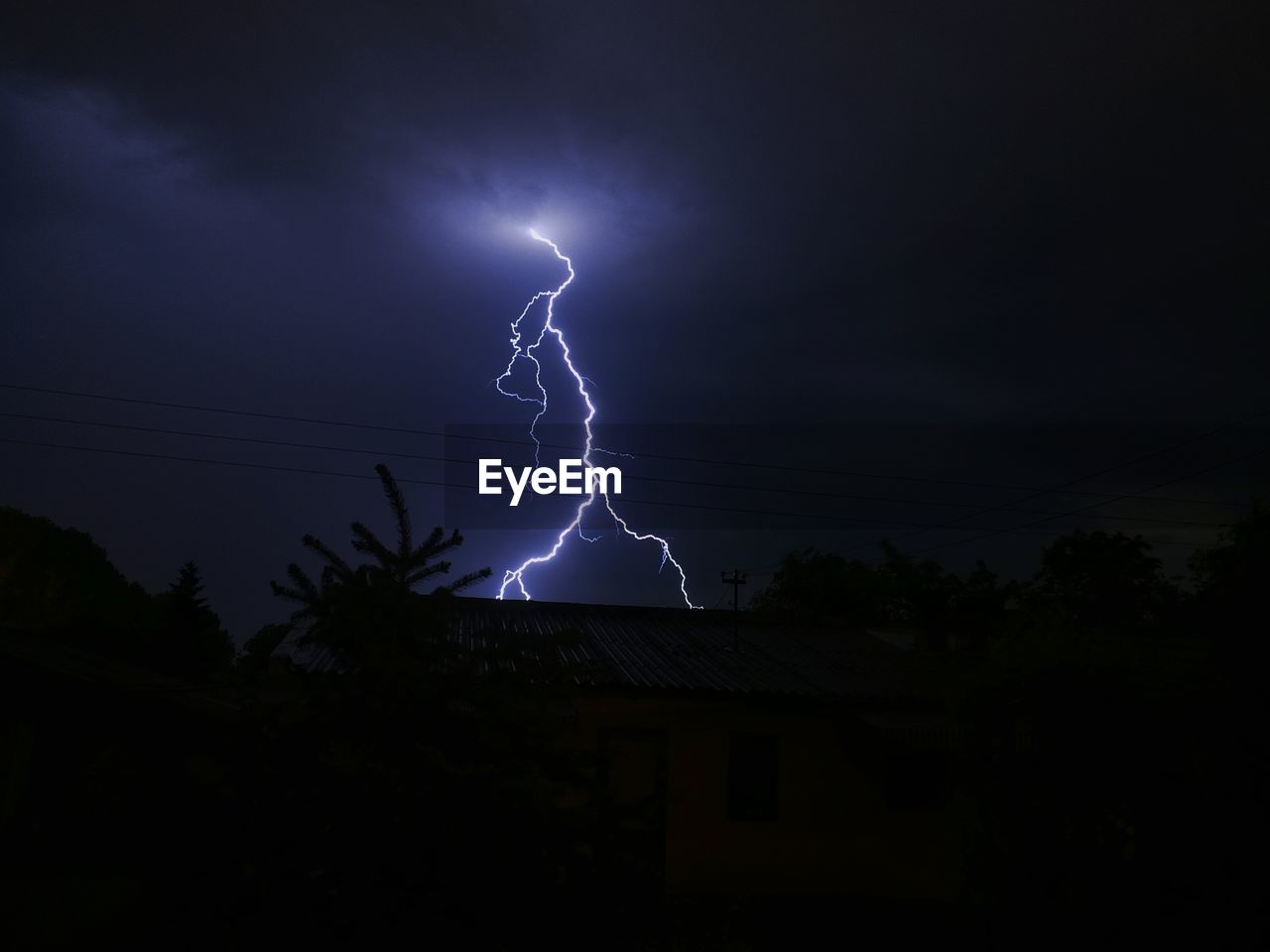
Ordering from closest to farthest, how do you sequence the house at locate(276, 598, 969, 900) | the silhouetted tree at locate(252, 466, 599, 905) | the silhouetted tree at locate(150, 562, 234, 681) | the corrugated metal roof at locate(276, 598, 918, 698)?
the silhouetted tree at locate(252, 466, 599, 905) < the house at locate(276, 598, 969, 900) < the corrugated metal roof at locate(276, 598, 918, 698) < the silhouetted tree at locate(150, 562, 234, 681)

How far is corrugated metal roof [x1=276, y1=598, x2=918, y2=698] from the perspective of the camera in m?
10.5

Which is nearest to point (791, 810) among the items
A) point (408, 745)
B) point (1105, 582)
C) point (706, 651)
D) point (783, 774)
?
point (783, 774)

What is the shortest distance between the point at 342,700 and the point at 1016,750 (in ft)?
18.3

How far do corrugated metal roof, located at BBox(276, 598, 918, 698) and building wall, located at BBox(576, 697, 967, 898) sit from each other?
15.8 inches

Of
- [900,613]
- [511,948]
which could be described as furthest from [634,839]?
[900,613]

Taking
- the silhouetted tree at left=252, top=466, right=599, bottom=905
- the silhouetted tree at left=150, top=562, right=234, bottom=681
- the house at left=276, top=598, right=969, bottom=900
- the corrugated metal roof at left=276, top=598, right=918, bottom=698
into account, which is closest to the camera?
the silhouetted tree at left=252, top=466, right=599, bottom=905

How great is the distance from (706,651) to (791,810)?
97.3 inches

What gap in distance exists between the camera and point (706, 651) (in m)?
12.3

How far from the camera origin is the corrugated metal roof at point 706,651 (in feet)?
34.6

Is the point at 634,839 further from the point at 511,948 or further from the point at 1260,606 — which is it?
the point at 1260,606

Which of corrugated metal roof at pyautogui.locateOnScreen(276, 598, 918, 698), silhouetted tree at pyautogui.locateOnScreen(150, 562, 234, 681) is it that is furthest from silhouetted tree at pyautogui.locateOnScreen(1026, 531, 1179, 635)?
silhouetted tree at pyautogui.locateOnScreen(150, 562, 234, 681)

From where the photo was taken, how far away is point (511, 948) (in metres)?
2.80

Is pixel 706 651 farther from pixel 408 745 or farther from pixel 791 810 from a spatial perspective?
pixel 408 745

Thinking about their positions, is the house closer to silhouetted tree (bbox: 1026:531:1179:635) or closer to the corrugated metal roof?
the corrugated metal roof
